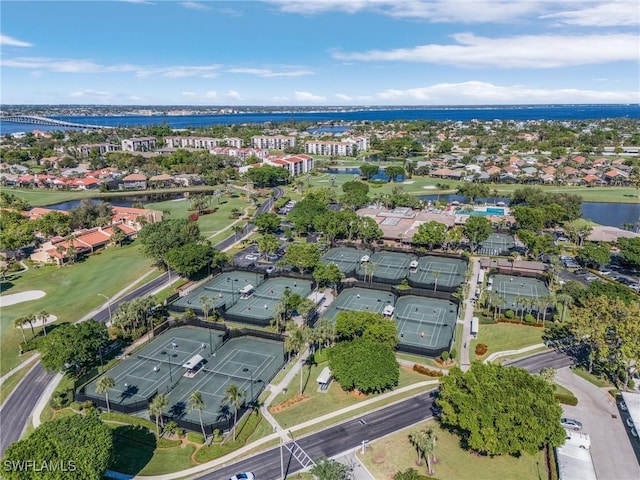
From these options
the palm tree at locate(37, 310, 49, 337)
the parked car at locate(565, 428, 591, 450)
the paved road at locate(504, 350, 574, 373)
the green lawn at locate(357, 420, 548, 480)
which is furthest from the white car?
the palm tree at locate(37, 310, 49, 337)

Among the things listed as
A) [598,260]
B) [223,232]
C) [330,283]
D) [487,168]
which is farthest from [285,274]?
[487,168]

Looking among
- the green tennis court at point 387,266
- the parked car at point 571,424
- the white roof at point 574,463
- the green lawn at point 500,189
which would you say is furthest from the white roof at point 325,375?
the green lawn at point 500,189

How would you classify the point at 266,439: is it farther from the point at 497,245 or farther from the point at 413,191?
the point at 413,191

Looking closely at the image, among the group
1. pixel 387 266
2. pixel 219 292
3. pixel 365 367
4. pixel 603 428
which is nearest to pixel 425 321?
pixel 365 367

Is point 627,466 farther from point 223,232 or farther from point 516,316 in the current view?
point 223,232

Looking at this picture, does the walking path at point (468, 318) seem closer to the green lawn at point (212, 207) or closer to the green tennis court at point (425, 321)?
the green tennis court at point (425, 321)

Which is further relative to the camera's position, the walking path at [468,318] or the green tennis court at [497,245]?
the green tennis court at [497,245]

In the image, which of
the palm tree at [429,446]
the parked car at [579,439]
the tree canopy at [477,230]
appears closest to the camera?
the palm tree at [429,446]
